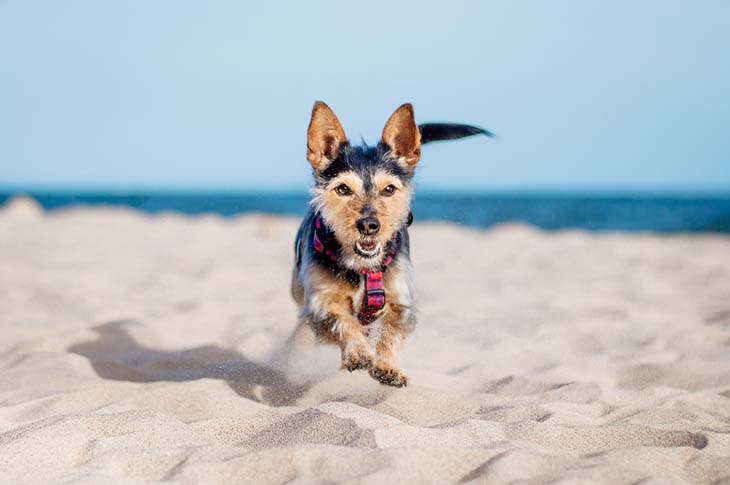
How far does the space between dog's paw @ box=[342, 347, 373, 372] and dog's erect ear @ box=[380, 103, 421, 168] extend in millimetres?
1192

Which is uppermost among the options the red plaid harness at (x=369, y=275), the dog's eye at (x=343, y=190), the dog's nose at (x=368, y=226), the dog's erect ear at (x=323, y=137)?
the dog's erect ear at (x=323, y=137)

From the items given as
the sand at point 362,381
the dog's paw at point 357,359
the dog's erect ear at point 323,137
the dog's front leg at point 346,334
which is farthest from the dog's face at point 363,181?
the sand at point 362,381

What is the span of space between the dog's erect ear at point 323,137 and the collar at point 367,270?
353mm

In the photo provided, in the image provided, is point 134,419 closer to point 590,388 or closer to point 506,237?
point 590,388

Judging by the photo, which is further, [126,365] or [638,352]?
[638,352]

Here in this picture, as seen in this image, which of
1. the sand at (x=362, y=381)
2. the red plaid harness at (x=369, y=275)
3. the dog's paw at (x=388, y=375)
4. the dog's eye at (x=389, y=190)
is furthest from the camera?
the dog's eye at (x=389, y=190)

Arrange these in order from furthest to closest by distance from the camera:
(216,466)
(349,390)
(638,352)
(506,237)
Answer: (506,237) < (638,352) < (349,390) < (216,466)

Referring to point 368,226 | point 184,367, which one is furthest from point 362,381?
point 184,367

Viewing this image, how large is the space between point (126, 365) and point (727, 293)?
19.4ft

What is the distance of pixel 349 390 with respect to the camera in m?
3.79

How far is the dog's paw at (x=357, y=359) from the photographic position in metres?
3.69

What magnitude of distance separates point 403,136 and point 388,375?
4.63 feet

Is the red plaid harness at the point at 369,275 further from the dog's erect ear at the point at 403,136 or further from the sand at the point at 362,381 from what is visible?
the dog's erect ear at the point at 403,136

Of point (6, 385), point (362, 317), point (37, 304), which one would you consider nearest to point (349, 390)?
point (362, 317)
